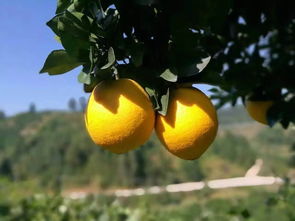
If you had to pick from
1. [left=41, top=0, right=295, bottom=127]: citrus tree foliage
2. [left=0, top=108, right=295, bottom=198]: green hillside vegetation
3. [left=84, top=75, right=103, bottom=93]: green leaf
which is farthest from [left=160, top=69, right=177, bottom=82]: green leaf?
[left=0, top=108, right=295, bottom=198]: green hillside vegetation

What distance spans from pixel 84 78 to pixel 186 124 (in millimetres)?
190

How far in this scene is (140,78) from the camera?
2.59ft

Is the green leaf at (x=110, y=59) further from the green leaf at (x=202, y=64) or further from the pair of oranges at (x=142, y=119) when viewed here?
the green leaf at (x=202, y=64)

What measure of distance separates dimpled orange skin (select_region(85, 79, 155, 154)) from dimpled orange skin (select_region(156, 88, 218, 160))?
0.04 m

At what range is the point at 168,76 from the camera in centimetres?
77

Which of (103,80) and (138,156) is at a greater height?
(103,80)

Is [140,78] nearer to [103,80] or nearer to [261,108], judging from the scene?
[103,80]

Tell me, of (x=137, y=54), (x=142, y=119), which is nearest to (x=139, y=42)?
(x=137, y=54)

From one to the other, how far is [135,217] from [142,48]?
260cm

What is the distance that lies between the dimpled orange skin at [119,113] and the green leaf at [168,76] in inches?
1.8

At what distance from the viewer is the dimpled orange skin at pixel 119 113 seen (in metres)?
0.74

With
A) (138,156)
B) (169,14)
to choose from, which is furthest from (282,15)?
(138,156)

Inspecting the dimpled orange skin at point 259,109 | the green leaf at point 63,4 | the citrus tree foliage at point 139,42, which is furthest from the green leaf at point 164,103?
the dimpled orange skin at point 259,109

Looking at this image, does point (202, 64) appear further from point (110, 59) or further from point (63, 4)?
point (63, 4)
